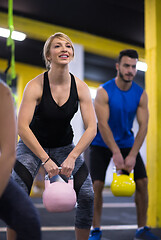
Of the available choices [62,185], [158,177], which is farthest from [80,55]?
[62,185]

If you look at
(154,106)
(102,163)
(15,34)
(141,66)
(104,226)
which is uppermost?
(15,34)

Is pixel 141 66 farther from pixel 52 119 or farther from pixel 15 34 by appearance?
pixel 52 119

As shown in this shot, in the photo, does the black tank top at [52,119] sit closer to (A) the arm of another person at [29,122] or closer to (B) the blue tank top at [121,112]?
(A) the arm of another person at [29,122]

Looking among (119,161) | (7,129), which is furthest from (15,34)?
(7,129)

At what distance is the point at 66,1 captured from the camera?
567 centimetres

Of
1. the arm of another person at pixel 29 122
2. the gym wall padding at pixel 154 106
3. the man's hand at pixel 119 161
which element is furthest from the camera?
the gym wall padding at pixel 154 106

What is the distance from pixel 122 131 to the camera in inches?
113

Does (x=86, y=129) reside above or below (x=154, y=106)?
below

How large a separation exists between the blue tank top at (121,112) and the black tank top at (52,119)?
0.81m

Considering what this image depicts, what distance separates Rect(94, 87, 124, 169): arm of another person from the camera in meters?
2.70

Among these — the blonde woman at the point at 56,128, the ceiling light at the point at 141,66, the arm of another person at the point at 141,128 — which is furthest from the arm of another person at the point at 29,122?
the ceiling light at the point at 141,66

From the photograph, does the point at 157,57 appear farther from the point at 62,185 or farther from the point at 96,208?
the point at 62,185

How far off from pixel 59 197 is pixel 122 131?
4.37 ft

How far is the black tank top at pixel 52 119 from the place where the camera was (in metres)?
2.00
